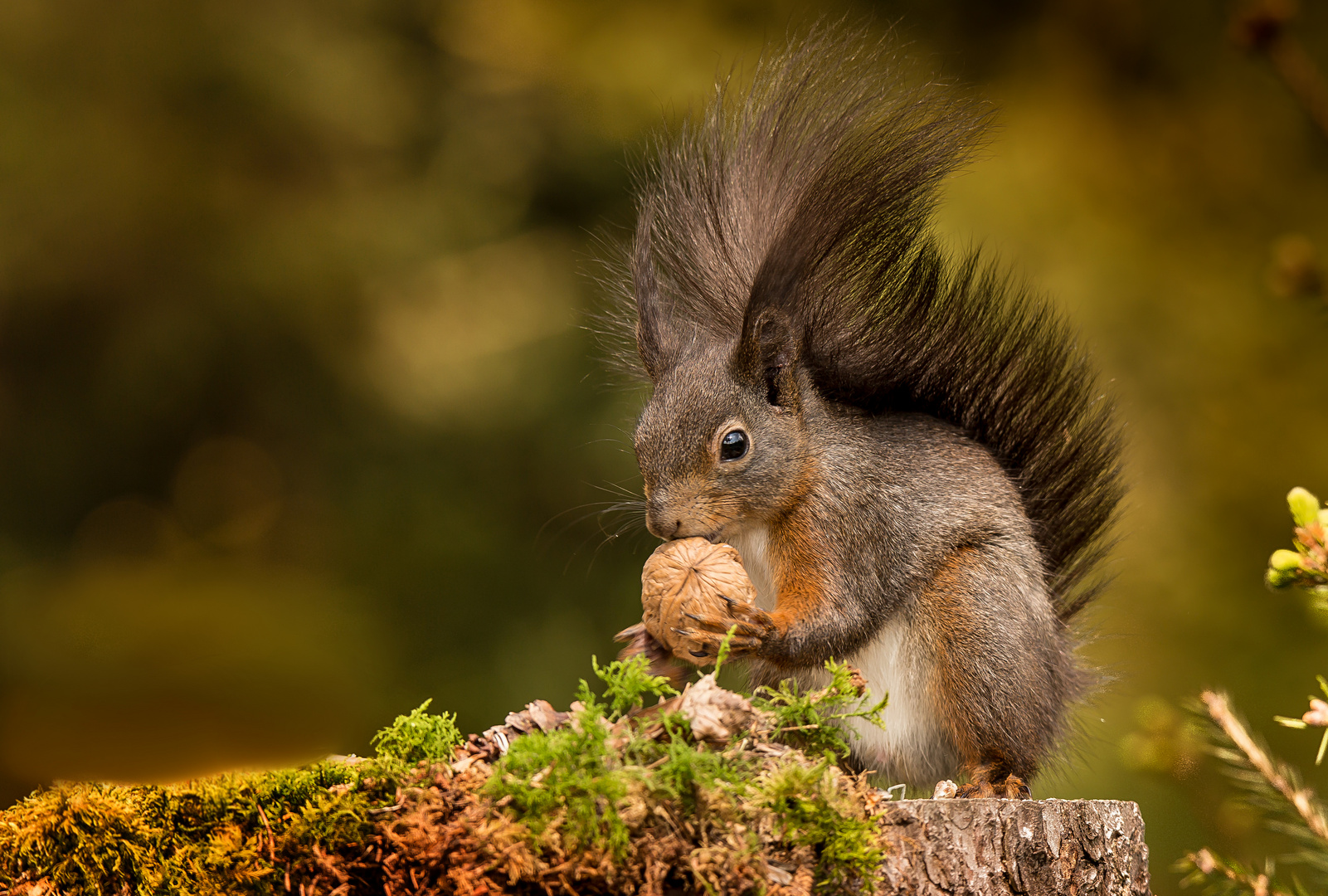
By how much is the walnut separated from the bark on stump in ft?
1.12

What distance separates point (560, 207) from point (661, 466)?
1.55 metres

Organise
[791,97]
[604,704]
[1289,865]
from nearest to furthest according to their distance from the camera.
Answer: [604,704] → [791,97] → [1289,865]

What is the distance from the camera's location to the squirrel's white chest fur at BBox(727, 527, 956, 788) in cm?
163

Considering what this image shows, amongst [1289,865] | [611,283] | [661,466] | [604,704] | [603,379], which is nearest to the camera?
[604,704]

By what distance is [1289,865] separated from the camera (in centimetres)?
252

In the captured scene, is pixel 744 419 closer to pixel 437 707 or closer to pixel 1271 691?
pixel 437 707

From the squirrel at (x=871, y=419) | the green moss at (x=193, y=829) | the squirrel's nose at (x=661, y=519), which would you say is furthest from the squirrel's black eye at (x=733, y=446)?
the green moss at (x=193, y=829)

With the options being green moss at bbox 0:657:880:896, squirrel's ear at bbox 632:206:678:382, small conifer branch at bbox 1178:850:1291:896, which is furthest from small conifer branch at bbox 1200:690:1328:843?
squirrel's ear at bbox 632:206:678:382

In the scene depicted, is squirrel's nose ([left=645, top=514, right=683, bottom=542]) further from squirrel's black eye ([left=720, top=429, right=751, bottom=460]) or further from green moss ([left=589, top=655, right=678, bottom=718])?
green moss ([left=589, top=655, right=678, bottom=718])

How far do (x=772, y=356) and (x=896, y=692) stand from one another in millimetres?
533

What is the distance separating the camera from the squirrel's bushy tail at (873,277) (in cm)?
171

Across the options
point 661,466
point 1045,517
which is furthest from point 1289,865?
point 661,466

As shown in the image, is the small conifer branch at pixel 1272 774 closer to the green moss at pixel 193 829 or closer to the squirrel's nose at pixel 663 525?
the squirrel's nose at pixel 663 525

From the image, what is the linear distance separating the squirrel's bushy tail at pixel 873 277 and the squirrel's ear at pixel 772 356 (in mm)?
19
